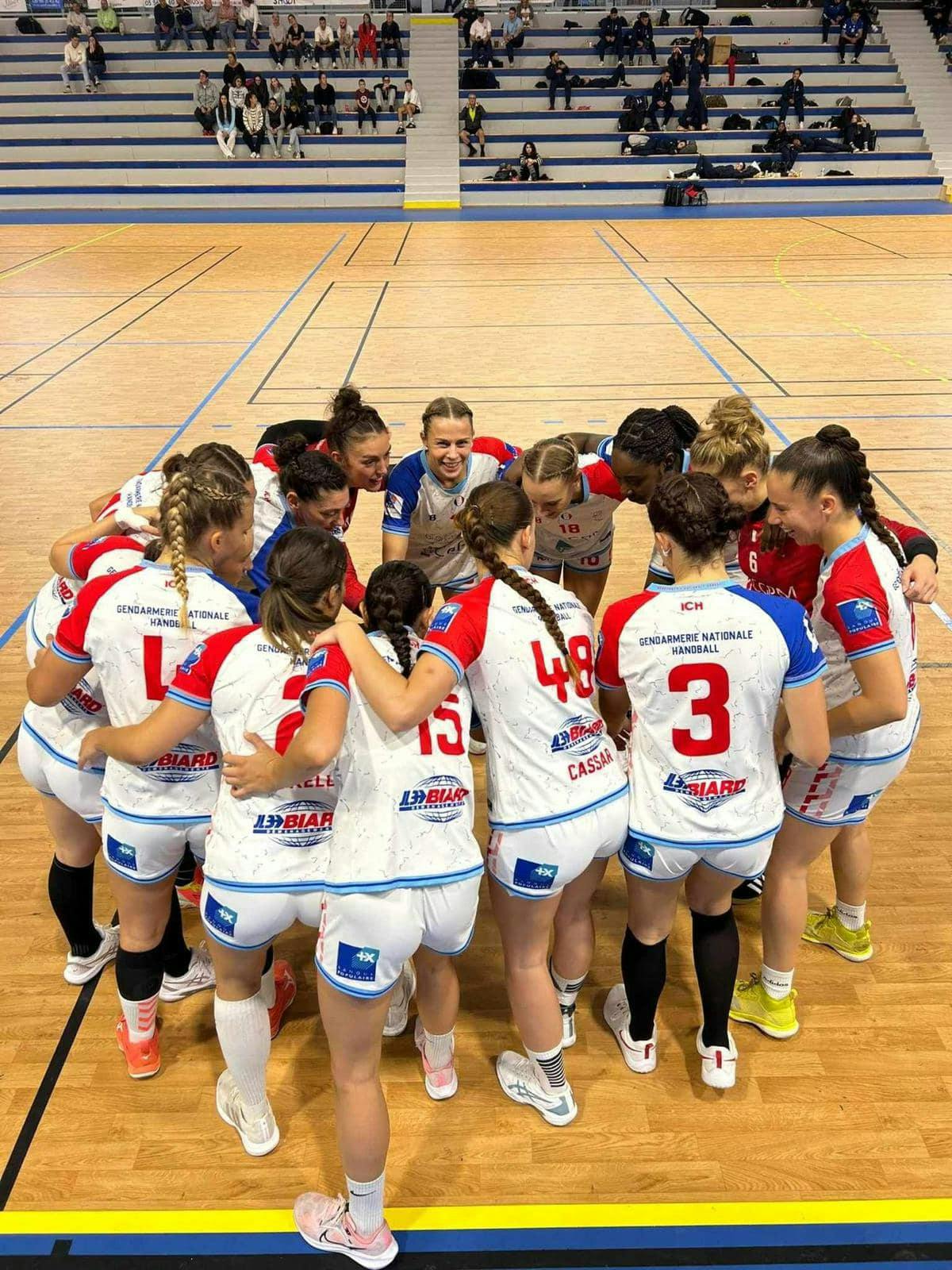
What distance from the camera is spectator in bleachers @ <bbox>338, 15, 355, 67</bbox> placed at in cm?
2912

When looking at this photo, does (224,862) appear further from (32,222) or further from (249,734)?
(32,222)

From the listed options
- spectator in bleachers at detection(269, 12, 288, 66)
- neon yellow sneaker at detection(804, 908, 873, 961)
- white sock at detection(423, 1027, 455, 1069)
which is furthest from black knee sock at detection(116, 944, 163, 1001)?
spectator in bleachers at detection(269, 12, 288, 66)

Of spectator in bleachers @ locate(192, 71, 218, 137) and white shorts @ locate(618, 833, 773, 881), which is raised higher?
spectator in bleachers @ locate(192, 71, 218, 137)

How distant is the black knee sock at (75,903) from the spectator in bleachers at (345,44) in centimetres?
3187

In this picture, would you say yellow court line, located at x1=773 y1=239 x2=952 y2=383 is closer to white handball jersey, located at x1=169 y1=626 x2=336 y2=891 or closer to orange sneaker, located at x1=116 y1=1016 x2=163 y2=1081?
white handball jersey, located at x1=169 y1=626 x2=336 y2=891

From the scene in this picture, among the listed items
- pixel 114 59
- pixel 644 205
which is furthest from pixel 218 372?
pixel 114 59

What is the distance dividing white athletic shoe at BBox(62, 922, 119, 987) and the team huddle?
0.03m

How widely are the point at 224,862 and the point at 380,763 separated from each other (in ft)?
1.99

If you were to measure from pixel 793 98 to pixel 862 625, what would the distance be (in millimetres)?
29867

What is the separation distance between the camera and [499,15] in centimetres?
3231

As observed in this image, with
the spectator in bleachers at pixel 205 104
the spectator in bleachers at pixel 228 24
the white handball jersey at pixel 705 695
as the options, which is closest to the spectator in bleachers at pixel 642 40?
the spectator in bleachers at pixel 228 24

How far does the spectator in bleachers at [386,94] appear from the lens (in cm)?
2844

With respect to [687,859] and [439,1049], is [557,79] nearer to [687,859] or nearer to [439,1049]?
[687,859]

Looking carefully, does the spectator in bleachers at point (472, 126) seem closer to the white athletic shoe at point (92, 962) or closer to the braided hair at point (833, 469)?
the braided hair at point (833, 469)
